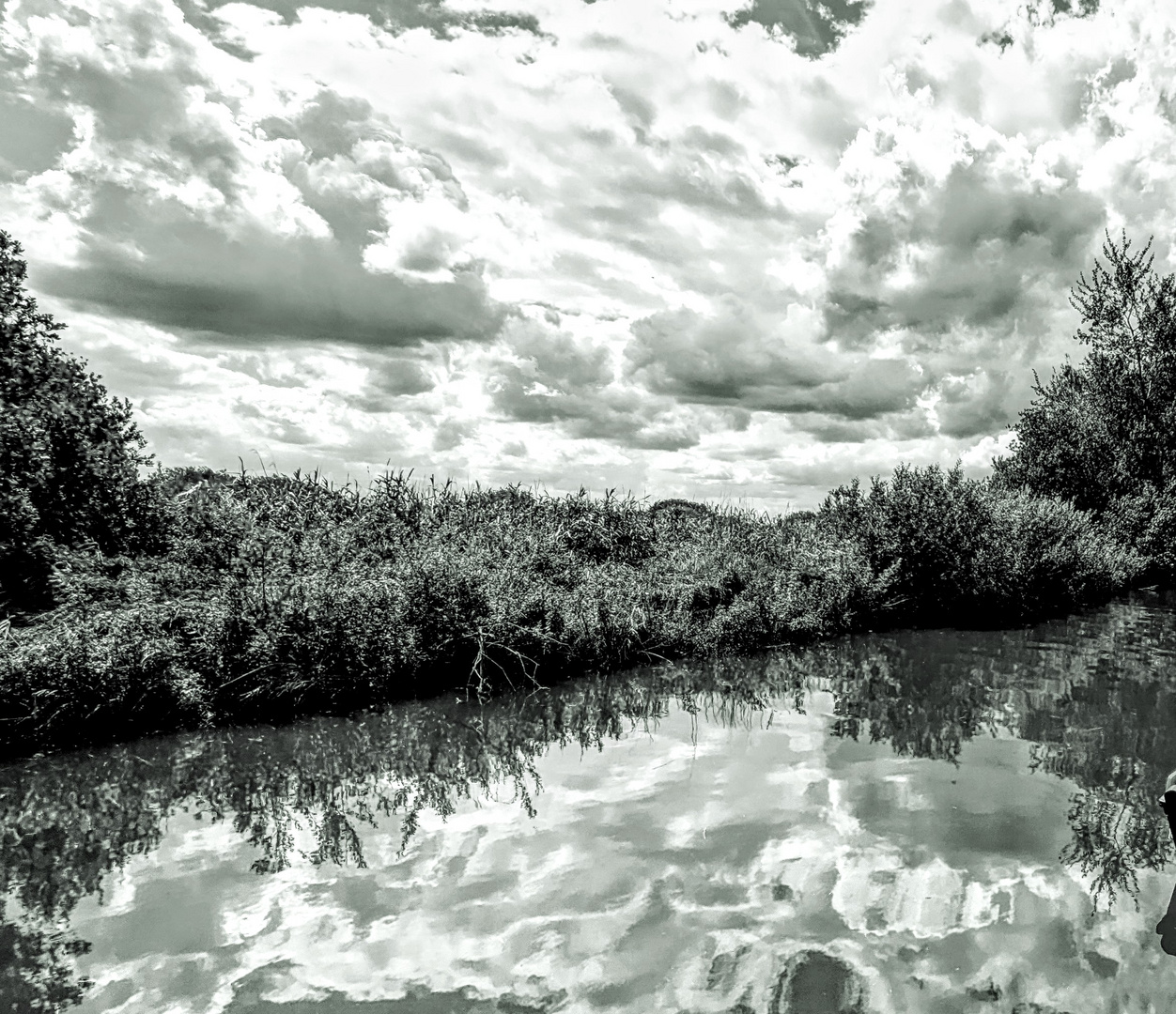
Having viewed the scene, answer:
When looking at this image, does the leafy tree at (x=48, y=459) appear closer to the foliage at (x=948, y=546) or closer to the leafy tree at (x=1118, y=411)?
the foliage at (x=948, y=546)

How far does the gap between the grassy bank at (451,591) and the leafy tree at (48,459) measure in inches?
26.3

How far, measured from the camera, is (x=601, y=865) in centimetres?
598

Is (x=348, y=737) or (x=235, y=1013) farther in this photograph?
(x=348, y=737)

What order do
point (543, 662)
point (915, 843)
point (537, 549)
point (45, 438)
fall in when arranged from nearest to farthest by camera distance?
point (915, 843)
point (543, 662)
point (45, 438)
point (537, 549)

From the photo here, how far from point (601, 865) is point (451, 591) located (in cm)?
582

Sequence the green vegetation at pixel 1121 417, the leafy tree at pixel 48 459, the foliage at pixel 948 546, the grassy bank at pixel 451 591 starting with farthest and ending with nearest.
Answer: the green vegetation at pixel 1121 417
the foliage at pixel 948 546
the leafy tree at pixel 48 459
the grassy bank at pixel 451 591

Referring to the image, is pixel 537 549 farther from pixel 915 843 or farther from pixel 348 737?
pixel 915 843

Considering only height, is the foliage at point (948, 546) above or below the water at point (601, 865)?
above

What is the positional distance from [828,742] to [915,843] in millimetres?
2904

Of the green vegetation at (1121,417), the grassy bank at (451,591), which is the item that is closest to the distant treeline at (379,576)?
the grassy bank at (451,591)

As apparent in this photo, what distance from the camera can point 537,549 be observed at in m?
14.6

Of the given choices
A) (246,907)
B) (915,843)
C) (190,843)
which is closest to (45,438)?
(190,843)

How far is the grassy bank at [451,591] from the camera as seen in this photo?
9117mm

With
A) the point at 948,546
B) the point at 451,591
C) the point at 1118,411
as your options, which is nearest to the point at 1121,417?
the point at 1118,411
